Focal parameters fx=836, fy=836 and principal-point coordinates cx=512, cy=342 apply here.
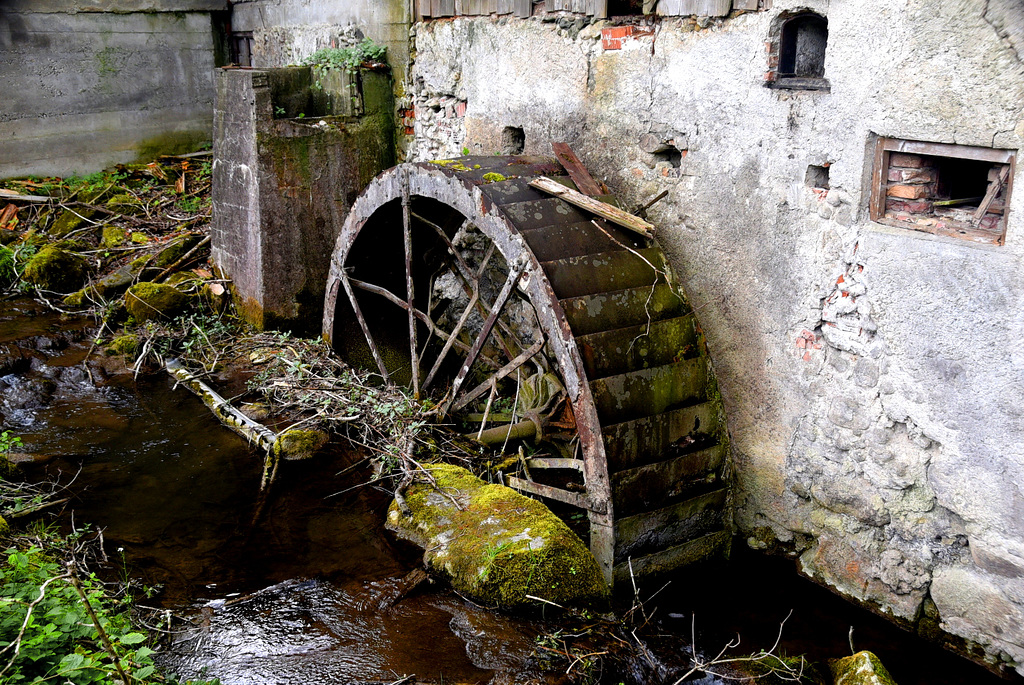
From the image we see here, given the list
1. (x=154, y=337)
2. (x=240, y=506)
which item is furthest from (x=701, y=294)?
(x=154, y=337)

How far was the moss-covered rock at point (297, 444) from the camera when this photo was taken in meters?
5.50

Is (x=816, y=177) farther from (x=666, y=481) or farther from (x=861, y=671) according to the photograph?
(x=861, y=671)

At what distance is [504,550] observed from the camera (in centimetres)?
394

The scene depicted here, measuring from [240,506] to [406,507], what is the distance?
1.11 meters

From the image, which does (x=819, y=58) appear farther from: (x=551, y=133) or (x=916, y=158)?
(x=551, y=133)

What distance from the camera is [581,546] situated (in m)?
4.02

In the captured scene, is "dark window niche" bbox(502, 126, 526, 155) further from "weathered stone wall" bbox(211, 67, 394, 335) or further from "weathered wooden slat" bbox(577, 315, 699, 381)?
"weathered wooden slat" bbox(577, 315, 699, 381)

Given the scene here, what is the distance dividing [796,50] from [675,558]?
2626 millimetres

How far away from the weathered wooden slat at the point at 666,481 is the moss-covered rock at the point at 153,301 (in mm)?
4967

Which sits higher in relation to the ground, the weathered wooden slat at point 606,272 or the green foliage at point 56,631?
the weathered wooden slat at point 606,272

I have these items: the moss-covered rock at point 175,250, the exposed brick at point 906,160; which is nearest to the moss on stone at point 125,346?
the moss-covered rock at point 175,250

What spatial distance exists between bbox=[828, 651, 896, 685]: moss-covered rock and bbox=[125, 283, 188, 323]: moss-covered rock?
6.11 m

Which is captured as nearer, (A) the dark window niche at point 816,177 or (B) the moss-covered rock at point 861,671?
(B) the moss-covered rock at point 861,671

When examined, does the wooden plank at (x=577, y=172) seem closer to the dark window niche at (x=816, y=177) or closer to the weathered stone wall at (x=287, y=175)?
the dark window niche at (x=816, y=177)
